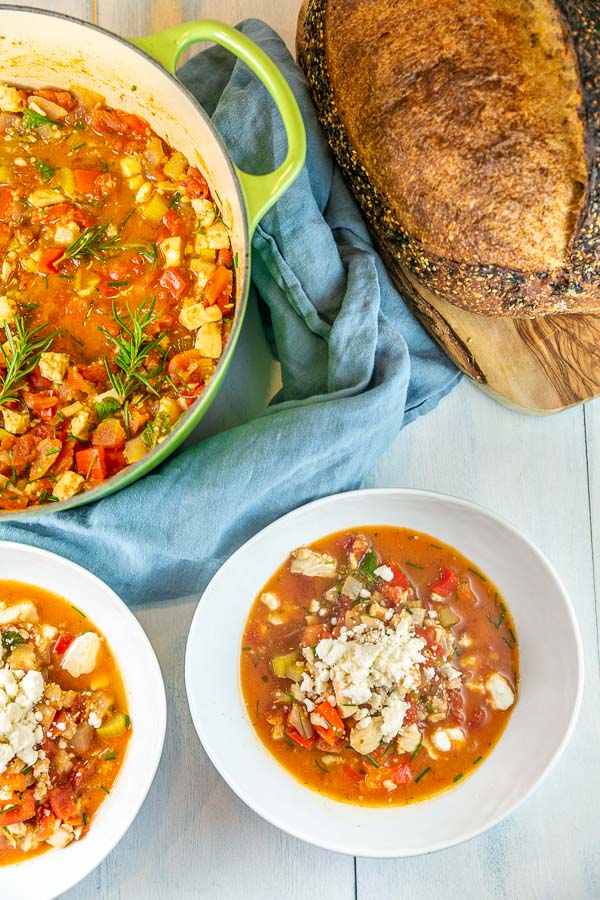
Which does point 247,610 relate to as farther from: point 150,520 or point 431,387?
point 431,387

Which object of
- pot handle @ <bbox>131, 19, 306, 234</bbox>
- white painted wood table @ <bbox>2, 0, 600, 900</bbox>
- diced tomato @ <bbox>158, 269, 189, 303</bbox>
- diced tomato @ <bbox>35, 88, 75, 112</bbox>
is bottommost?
white painted wood table @ <bbox>2, 0, 600, 900</bbox>

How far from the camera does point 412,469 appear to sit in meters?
2.67

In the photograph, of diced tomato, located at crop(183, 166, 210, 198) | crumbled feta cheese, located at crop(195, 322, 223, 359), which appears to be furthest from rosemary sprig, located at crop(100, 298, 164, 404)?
diced tomato, located at crop(183, 166, 210, 198)

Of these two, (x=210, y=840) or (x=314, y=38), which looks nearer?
(x=314, y=38)

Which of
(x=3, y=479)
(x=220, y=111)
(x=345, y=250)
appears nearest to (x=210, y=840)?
(x=3, y=479)

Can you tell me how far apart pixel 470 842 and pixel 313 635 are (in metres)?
0.90

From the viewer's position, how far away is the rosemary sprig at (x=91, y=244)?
2.31 meters

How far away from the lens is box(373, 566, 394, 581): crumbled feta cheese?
8.09 feet

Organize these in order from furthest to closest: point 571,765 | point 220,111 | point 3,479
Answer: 1. point 571,765
2. point 220,111
3. point 3,479

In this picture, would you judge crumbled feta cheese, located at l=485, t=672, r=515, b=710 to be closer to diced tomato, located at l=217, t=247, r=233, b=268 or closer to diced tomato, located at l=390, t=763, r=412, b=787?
diced tomato, located at l=390, t=763, r=412, b=787

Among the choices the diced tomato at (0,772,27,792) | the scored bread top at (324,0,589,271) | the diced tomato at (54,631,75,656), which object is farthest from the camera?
the diced tomato at (54,631,75,656)

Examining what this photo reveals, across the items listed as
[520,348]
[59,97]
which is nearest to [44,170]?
[59,97]

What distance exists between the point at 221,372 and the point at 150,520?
543mm

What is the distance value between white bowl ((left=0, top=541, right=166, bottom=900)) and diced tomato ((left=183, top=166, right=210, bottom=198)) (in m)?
1.15
